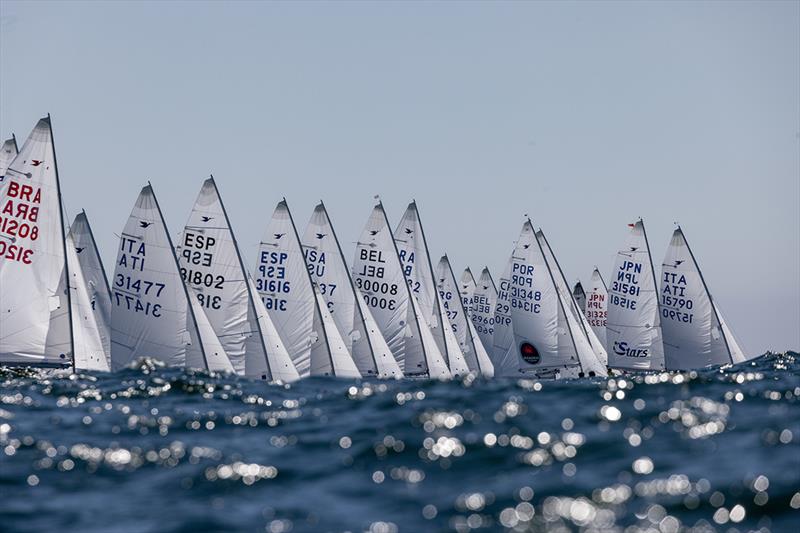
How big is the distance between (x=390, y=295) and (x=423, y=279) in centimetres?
645

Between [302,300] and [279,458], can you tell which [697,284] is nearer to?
[302,300]

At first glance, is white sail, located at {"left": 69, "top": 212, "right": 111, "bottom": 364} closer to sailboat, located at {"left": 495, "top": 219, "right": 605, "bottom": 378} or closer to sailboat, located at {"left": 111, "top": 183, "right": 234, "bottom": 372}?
sailboat, located at {"left": 111, "top": 183, "right": 234, "bottom": 372}

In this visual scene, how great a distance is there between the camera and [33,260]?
31.2 metres

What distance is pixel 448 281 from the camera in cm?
7531

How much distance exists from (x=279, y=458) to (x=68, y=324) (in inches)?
809

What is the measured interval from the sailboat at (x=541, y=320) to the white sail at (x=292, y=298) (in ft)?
68.1

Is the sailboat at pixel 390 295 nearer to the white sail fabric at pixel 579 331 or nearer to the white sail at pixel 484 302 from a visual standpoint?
the white sail fabric at pixel 579 331

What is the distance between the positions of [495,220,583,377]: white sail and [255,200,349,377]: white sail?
816 inches

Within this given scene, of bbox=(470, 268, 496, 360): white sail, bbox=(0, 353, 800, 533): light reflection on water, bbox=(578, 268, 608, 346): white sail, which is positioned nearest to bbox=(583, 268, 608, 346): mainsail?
bbox=(578, 268, 608, 346): white sail

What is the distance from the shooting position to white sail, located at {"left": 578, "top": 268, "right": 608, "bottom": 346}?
80.9 metres

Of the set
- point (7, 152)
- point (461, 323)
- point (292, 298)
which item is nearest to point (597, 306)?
point (461, 323)

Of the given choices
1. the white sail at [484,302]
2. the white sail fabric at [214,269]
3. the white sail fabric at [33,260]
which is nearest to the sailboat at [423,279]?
the white sail at [484,302]

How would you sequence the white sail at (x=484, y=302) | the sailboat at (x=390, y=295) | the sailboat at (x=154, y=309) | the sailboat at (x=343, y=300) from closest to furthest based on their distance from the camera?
the sailboat at (x=154, y=309), the sailboat at (x=343, y=300), the sailboat at (x=390, y=295), the white sail at (x=484, y=302)

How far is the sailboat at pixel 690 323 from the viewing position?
57.3 m
